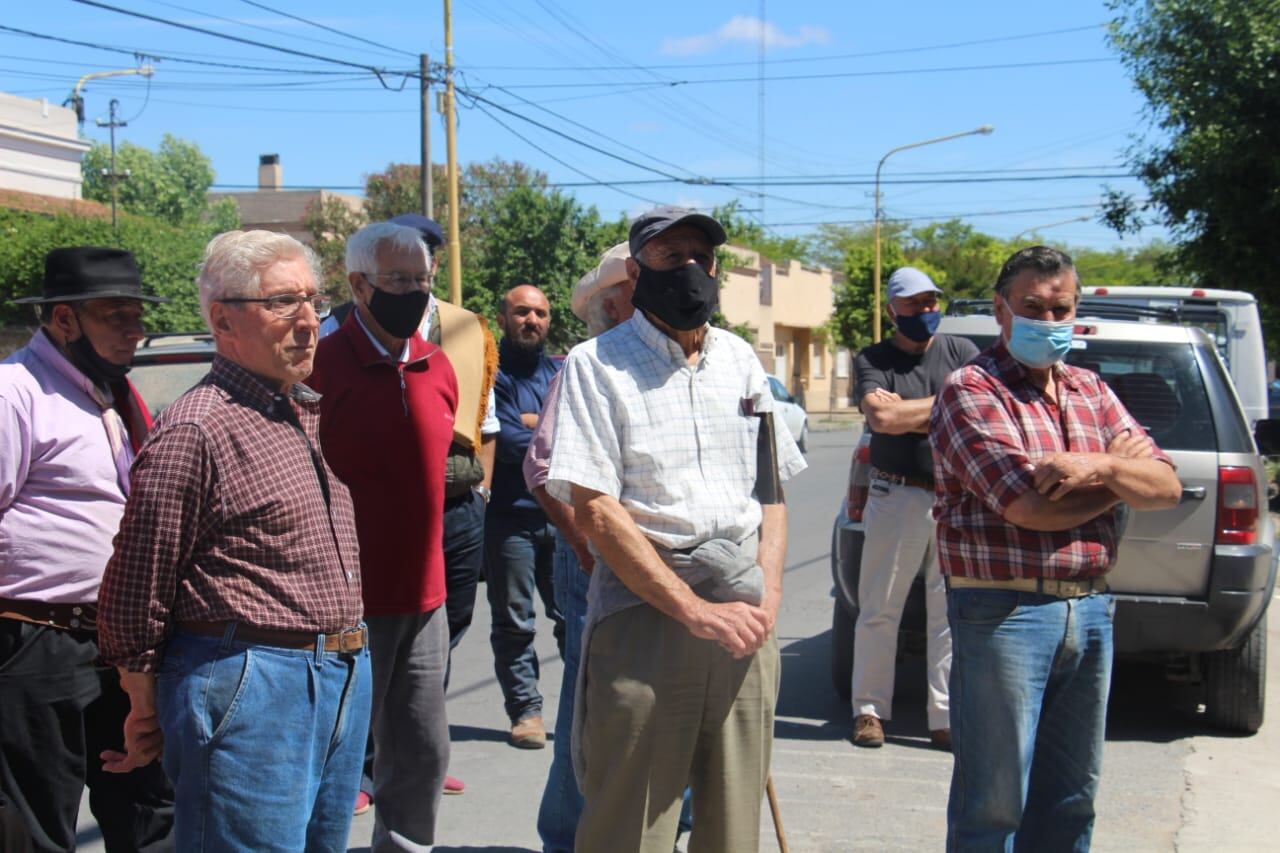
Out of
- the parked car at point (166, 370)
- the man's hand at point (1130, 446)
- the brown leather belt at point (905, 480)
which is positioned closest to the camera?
the man's hand at point (1130, 446)

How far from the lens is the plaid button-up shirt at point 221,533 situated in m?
2.79

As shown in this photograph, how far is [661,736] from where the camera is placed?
10.5 feet

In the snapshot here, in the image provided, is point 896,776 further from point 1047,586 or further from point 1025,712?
point 1047,586

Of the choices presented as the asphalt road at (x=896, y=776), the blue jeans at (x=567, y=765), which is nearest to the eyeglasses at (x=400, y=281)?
the blue jeans at (x=567, y=765)

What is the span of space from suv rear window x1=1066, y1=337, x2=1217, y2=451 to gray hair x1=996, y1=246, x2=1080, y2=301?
224cm

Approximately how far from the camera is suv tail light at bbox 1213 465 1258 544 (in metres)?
5.93

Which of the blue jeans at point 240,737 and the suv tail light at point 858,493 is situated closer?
the blue jeans at point 240,737

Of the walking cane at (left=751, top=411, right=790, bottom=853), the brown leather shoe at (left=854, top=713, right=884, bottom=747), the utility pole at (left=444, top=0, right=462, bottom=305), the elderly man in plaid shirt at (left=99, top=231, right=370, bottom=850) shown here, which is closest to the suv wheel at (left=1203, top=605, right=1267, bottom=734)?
the brown leather shoe at (left=854, top=713, right=884, bottom=747)

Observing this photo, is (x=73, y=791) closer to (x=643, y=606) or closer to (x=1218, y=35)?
(x=643, y=606)

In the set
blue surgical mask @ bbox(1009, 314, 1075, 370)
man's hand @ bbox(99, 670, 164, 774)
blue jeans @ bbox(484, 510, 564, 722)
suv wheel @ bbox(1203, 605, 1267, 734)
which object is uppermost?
blue surgical mask @ bbox(1009, 314, 1075, 370)

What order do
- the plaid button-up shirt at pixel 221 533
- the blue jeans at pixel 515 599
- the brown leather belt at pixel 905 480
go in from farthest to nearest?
1. the blue jeans at pixel 515 599
2. the brown leather belt at pixel 905 480
3. the plaid button-up shirt at pixel 221 533

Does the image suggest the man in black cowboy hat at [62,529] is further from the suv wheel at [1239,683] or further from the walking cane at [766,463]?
the suv wheel at [1239,683]

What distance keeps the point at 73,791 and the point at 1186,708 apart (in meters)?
5.48

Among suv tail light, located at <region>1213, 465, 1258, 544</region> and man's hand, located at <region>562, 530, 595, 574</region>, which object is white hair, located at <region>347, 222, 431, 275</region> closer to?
man's hand, located at <region>562, 530, 595, 574</region>
